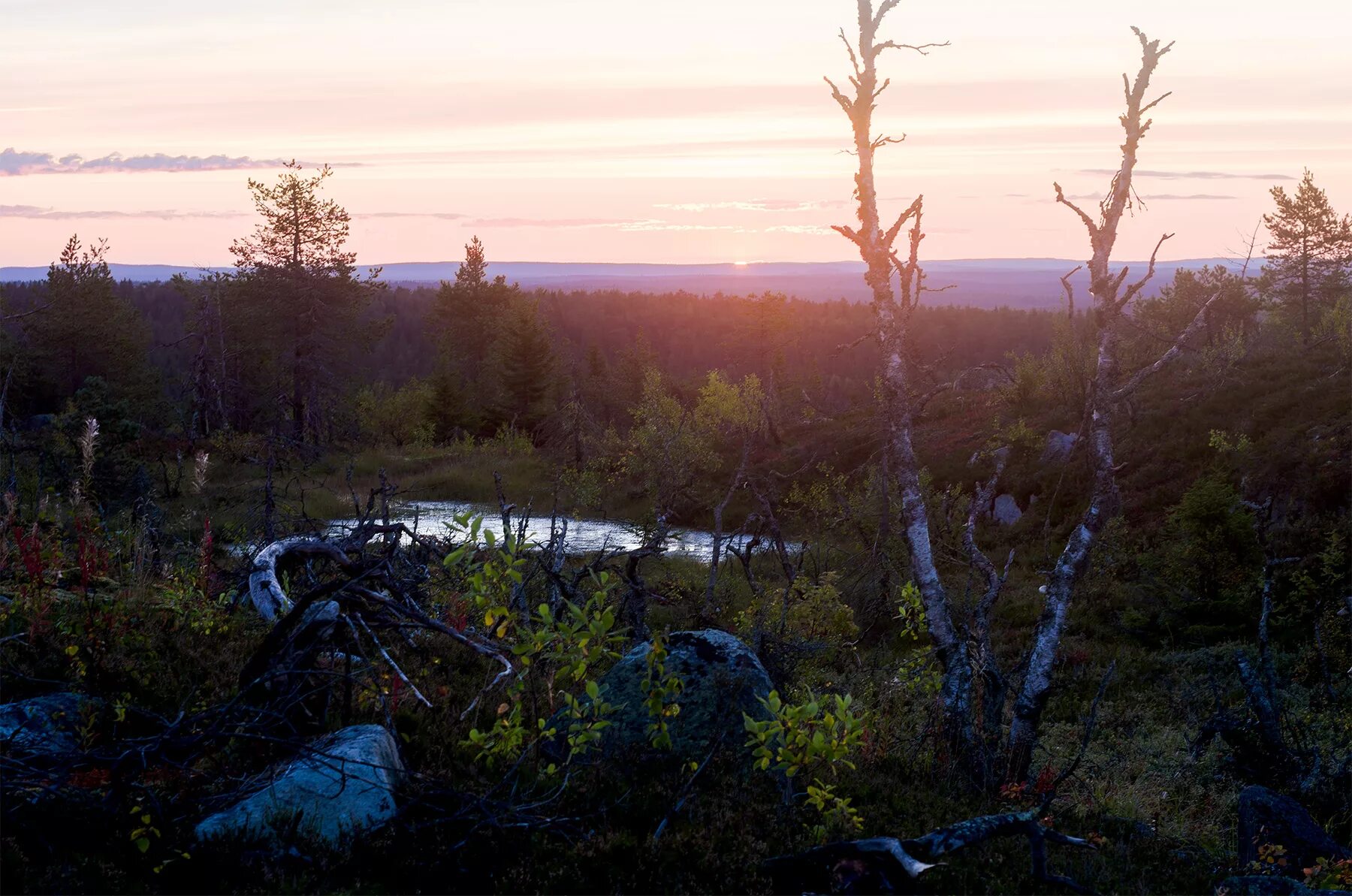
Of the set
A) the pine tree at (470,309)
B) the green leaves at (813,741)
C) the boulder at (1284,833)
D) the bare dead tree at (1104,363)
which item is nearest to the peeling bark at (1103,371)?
the bare dead tree at (1104,363)

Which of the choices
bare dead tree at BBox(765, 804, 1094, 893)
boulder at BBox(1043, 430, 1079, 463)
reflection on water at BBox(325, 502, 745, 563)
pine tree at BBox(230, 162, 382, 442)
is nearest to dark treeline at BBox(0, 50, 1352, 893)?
bare dead tree at BBox(765, 804, 1094, 893)

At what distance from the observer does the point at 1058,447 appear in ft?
81.0

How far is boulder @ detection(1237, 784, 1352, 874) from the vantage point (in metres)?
6.08

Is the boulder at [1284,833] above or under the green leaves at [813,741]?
under

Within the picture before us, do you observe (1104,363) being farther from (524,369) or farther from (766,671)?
(524,369)

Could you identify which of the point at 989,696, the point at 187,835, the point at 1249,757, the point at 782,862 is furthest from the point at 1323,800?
the point at 187,835

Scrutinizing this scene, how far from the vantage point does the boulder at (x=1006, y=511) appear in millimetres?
23625

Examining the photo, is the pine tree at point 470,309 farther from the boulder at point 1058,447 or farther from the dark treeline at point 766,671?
the boulder at point 1058,447

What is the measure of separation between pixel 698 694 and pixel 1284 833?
12.9ft

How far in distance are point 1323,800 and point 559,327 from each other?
113190mm

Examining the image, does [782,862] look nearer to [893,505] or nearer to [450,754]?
[450,754]

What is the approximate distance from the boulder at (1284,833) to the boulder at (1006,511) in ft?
57.0

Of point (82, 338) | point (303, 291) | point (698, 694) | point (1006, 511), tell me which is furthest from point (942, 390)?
point (82, 338)

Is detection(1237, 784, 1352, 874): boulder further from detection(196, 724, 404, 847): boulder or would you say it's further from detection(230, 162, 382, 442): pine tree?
detection(230, 162, 382, 442): pine tree
